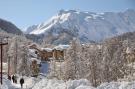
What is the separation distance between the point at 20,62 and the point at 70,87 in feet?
249

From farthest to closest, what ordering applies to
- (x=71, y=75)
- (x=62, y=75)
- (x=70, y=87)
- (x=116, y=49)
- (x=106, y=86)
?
(x=116, y=49) → (x=62, y=75) → (x=71, y=75) → (x=70, y=87) → (x=106, y=86)

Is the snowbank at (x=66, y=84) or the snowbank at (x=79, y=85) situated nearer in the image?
the snowbank at (x=79, y=85)

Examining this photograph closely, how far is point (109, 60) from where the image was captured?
9119cm

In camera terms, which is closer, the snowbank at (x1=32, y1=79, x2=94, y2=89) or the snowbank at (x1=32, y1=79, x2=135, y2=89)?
the snowbank at (x1=32, y1=79, x2=135, y2=89)

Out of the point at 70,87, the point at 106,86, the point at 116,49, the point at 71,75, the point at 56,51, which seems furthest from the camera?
the point at 56,51

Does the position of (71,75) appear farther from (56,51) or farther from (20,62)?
(56,51)

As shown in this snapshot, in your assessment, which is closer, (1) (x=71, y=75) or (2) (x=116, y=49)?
(1) (x=71, y=75)

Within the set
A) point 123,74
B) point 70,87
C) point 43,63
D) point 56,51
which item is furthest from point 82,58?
point 56,51

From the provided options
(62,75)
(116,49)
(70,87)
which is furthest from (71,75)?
(70,87)

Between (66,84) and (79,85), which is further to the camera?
(66,84)

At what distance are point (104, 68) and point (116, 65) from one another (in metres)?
3.23

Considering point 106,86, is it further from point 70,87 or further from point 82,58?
point 82,58

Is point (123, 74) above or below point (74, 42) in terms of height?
below

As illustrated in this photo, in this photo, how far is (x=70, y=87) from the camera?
30.8 meters
